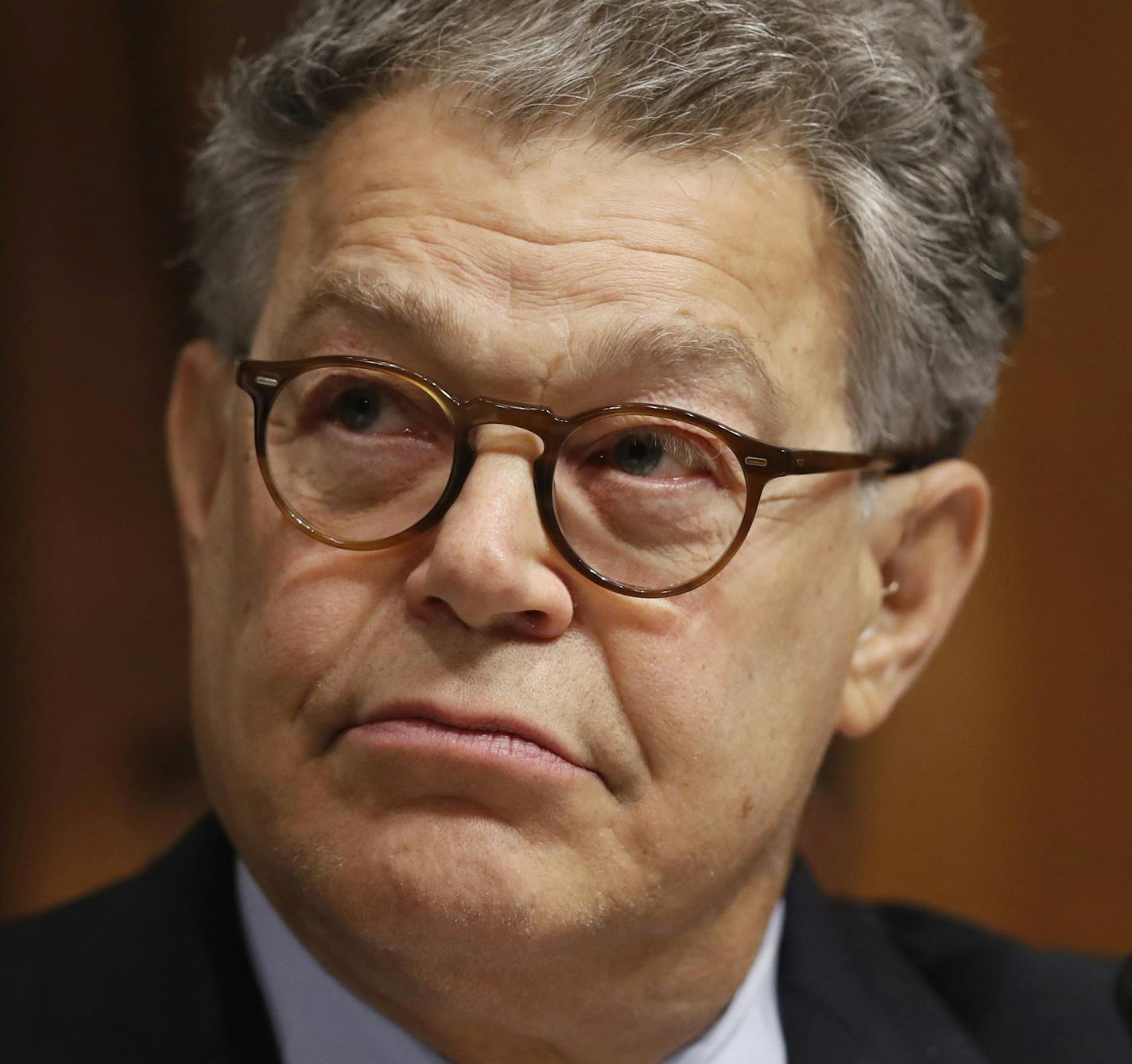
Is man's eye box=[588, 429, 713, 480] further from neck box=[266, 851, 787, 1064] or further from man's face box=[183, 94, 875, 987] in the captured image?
neck box=[266, 851, 787, 1064]

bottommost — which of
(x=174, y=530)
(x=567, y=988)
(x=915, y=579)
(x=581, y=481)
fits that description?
(x=174, y=530)

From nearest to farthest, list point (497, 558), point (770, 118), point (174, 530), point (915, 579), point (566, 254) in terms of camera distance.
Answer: point (497, 558)
point (566, 254)
point (770, 118)
point (915, 579)
point (174, 530)

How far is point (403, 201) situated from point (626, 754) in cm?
66

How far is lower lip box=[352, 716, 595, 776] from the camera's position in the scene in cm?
137

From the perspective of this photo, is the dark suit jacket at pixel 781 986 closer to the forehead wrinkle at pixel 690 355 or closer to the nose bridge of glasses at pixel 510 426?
the nose bridge of glasses at pixel 510 426

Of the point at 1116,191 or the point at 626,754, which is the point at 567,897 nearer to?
the point at 626,754

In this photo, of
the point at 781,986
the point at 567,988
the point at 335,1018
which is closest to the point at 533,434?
the point at 567,988

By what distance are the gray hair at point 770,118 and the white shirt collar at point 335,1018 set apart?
0.74 meters

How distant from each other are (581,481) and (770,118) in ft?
1.61

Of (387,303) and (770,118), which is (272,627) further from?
(770,118)

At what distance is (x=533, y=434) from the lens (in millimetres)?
1417

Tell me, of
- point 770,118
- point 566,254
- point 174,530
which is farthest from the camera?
point 174,530

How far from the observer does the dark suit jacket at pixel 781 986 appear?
1.62 meters

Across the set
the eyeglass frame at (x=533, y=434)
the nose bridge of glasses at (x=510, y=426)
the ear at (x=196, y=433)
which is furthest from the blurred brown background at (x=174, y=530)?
the nose bridge of glasses at (x=510, y=426)
